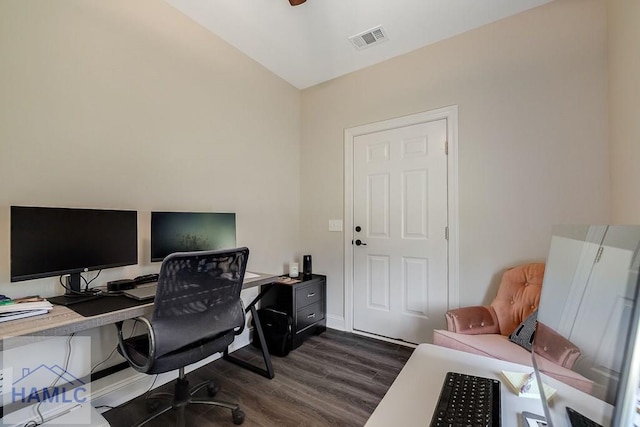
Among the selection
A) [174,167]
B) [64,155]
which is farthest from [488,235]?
[64,155]

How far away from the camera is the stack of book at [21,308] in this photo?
1.18m

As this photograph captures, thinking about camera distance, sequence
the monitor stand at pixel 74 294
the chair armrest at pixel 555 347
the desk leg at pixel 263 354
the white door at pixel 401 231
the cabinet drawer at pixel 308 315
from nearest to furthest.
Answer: the chair armrest at pixel 555 347
the monitor stand at pixel 74 294
the desk leg at pixel 263 354
the white door at pixel 401 231
the cabinet drawer at pixel 308 315

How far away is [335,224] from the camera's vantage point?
3.15 meters

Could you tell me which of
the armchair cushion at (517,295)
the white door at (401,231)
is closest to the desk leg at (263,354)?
the white door at (401,231)

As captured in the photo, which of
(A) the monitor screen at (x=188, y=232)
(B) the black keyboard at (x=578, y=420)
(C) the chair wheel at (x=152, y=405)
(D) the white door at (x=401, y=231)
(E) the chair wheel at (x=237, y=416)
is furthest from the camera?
(D) the white door at (x=401, y=231)

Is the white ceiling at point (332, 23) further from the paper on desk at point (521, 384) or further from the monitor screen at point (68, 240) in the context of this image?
the paper on desk at point (521, 384)

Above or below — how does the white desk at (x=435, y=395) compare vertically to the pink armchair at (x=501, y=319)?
above

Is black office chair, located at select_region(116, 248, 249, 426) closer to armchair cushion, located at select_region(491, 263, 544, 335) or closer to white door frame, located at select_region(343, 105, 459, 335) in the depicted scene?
white door frame, located at select_region(343, 105, 459, 335)

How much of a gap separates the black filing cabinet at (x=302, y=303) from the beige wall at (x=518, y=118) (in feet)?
4.60

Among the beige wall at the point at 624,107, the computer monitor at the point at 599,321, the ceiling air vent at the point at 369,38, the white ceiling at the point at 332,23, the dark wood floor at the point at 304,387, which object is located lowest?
the dark wood floor at the point at 304,387

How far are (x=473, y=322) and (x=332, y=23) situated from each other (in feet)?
8.55

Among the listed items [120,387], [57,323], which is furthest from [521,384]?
[120,387]

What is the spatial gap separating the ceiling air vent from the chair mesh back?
2.15 m

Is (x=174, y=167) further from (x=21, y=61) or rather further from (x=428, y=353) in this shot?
(x=428, y=353)
